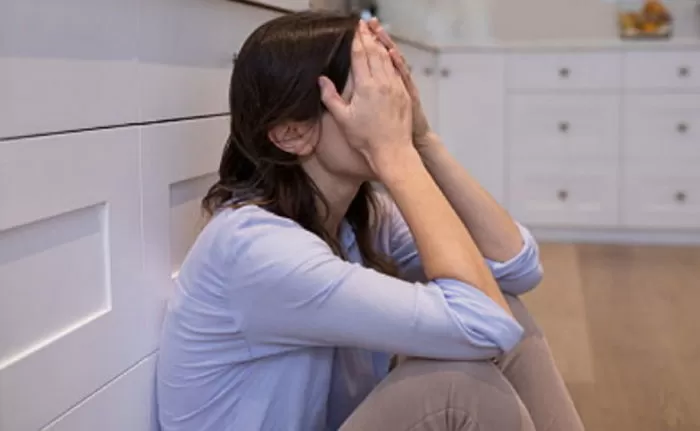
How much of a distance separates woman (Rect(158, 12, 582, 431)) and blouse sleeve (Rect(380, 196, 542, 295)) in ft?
0.76

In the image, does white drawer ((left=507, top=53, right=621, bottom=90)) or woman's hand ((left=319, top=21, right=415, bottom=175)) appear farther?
white drawer ((left=507, top=53, right=621, bottom=90))

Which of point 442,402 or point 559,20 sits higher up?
point 559,20

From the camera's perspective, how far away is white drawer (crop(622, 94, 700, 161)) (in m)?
4.29

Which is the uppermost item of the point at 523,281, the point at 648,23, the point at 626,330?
the point at 648,23

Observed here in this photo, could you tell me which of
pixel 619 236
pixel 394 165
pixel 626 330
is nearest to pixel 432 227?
pixel 394 165

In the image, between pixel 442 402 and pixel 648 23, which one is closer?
pixel 442 402

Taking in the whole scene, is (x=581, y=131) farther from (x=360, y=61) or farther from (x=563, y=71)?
(x=360, y=61)

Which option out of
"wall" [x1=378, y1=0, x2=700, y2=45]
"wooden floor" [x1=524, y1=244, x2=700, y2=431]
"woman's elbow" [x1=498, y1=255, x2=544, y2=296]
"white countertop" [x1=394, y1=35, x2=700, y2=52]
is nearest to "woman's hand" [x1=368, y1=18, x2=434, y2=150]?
"woman's elbow" [x1=498, y1=255, x2=544, y2=296]

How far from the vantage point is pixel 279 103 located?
1124mm

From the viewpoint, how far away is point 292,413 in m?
1.16

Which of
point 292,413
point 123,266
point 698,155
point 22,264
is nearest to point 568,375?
point 292,413

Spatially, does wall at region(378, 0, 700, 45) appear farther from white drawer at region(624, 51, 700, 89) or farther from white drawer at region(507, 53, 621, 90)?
white drawer at region(624, 51, 700, 89)

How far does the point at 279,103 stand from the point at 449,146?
3517 millimetres

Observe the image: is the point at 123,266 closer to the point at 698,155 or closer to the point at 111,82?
the point at 111,82
